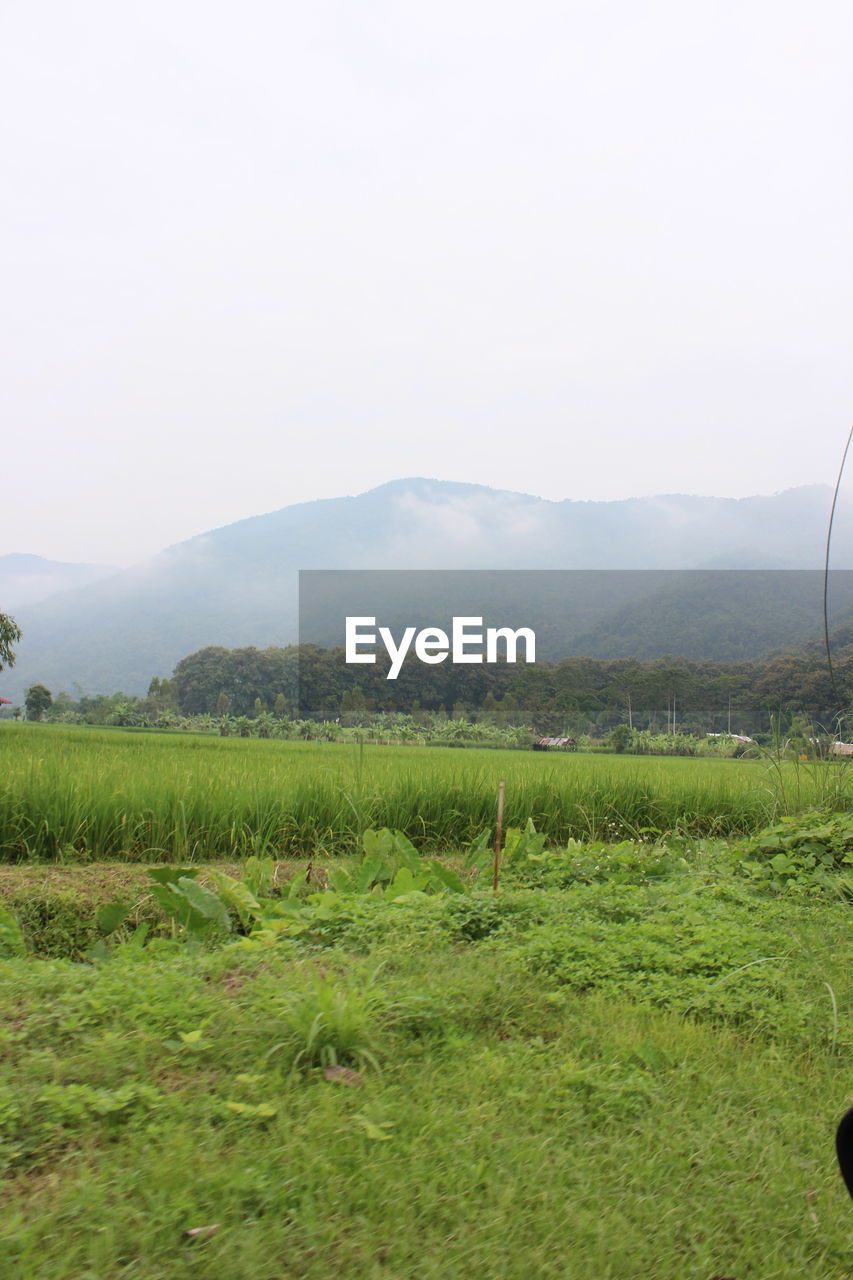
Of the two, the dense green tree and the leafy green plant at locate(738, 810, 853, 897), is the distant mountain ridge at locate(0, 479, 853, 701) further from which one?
the leafy green plant at locate(738, 810, 853, 897)

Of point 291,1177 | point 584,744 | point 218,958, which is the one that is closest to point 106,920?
point 218,958

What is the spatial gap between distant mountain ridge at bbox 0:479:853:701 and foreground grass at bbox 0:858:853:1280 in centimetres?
10417

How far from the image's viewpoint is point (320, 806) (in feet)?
18.6

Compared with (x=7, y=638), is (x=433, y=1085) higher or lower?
lower

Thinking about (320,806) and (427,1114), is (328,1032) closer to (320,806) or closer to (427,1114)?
Answer: (427,1114)

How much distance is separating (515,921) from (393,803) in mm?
2702

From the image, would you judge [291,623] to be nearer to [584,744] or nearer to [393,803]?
[584,744]

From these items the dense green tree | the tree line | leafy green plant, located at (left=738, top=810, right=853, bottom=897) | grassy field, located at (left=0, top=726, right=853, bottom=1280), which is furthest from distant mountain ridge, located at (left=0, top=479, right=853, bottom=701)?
grassy field, located at (left=0, top=726, right=853, bottom=1280)

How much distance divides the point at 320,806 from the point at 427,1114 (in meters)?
3.93

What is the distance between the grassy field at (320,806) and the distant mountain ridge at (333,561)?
10024cm

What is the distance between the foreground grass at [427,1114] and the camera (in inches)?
58.1

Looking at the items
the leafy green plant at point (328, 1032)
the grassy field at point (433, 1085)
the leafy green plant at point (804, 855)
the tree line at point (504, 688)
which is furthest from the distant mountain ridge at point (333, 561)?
the leafy green plant at point (328, 1032)

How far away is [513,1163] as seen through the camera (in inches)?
66.6

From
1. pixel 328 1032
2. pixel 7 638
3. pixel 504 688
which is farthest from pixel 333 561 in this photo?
pixel 328 1032
